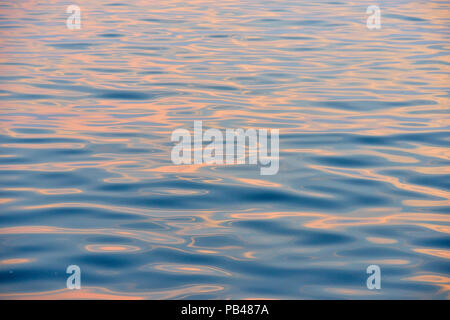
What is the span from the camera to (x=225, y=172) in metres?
5.89

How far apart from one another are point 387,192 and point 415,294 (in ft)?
5.40

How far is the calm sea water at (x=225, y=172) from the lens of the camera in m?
4.06

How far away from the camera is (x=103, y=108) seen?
799 centimetres

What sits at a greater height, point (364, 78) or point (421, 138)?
point (364, 78)

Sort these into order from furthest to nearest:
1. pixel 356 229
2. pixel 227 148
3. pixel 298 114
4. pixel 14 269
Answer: pixel 298 114, pixel 227 148, pixel 356 229, pixel 14 269

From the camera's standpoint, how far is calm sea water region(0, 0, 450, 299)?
4062 mm

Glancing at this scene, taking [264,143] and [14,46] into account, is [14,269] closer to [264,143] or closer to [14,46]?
[264,143]

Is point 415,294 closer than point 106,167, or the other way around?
point 415,294

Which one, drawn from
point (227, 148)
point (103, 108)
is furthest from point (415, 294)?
point (103, 108)

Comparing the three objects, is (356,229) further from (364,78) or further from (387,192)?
(364,78)

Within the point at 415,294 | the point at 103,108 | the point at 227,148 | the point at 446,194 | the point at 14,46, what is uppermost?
the point at 14,46

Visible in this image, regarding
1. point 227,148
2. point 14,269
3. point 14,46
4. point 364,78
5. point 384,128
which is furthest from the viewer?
point 14,46

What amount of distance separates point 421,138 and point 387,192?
5.51 feet

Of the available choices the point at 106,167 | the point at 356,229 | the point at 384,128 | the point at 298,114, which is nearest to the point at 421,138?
the point at 384,128
